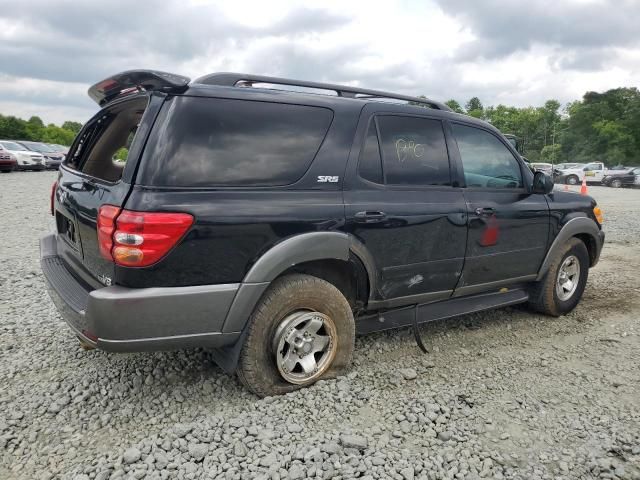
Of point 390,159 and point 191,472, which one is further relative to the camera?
point 390,159

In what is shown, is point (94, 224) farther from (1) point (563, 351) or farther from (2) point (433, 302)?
(1) point (563, 351)

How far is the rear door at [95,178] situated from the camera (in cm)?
268

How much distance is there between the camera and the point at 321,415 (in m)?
2.92

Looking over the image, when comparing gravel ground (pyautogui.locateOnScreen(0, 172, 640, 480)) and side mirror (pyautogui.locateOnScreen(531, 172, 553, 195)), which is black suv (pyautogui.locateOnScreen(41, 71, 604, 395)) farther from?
gravel ground (pyautogui.locateOnScreen(0, 172, 640, 480))

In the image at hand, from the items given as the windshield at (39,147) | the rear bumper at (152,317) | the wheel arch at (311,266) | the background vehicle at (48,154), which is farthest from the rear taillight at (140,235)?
the windshield at (39,147)

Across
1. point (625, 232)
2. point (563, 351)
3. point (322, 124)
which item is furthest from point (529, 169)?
point (625, 232)

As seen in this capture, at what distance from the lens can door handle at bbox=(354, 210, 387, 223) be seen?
126 inches

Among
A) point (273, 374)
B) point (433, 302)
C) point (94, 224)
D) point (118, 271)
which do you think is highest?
point (94, 224)

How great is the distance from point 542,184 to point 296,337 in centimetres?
259

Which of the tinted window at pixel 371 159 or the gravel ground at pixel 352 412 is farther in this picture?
the tinted window at pixel 371 159

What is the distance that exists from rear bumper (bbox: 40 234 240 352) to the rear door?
0.54 feet

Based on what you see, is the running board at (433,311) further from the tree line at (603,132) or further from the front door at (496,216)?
the tree line at (603,132)

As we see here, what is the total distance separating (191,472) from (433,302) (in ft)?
7.10

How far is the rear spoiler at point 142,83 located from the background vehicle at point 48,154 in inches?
963
